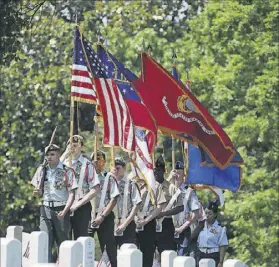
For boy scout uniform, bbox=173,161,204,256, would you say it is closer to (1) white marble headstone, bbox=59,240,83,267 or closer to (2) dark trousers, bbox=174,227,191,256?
(2) dark trousers, bbox=174,227,191,256

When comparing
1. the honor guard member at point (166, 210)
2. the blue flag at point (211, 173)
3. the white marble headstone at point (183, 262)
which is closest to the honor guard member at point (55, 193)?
the honor guard member at point (166, 210)

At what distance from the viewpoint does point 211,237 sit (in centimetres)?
2191

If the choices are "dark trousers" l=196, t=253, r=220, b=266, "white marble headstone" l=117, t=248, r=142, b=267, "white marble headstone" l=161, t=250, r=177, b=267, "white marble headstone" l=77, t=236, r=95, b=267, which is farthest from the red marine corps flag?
"white marble headstone" l=117, t=248, r=142, b=267

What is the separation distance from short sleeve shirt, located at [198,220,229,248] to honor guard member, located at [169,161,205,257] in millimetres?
1011

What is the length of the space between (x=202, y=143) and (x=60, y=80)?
17564 millimetres

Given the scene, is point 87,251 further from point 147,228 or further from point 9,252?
point 147,228

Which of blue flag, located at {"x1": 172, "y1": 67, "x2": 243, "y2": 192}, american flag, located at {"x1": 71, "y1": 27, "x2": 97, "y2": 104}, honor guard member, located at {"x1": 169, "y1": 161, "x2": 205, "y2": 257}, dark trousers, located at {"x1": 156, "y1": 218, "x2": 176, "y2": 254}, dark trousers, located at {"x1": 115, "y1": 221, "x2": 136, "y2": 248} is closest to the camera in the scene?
dark trousers, located at {"x1": 115, "y1": 221, "x2": 136, "y2": 248}

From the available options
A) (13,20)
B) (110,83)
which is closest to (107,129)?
(110,83)

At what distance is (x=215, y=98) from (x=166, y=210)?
56.5ft

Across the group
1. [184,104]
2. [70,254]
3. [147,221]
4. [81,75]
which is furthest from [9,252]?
[184,104]

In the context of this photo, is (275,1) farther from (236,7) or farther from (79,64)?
(79,64)

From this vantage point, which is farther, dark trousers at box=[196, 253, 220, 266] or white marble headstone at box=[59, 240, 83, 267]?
dark trousers at box=[196, 253, 220, 266]

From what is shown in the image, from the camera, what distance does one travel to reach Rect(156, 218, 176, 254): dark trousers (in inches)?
792

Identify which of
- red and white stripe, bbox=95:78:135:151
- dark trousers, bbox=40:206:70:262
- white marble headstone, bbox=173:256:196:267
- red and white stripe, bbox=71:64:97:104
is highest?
red and white stripe, bbox=71:64:97:104
